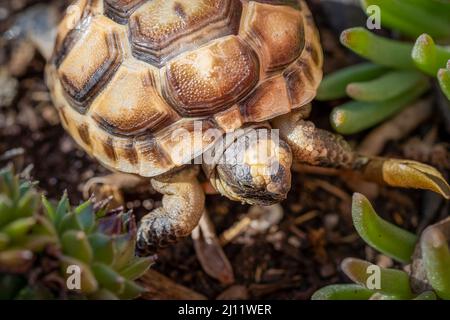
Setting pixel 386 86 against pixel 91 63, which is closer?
pixel 91 63

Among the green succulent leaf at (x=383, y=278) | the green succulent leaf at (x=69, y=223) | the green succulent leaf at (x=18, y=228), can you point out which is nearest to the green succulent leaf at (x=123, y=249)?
the green succulent leaf at (x=69, y=223)

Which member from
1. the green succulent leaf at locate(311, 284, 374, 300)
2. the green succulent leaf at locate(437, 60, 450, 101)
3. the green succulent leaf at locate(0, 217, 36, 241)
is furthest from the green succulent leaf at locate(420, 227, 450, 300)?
the green succulent leaf at locate(0, 217, 36, 241)

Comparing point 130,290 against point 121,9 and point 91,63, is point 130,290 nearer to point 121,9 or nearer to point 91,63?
point 91,63

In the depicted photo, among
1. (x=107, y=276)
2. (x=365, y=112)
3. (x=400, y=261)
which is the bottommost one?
(x=400, y=261)

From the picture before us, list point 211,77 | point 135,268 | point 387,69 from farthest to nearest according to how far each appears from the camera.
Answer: point 387,69 < point 211,77 < point 135,268

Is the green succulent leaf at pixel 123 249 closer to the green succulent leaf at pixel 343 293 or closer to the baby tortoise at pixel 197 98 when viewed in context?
the baby tortoise at pixel 197 98

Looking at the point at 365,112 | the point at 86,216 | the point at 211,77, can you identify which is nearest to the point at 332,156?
the point at 365,112
